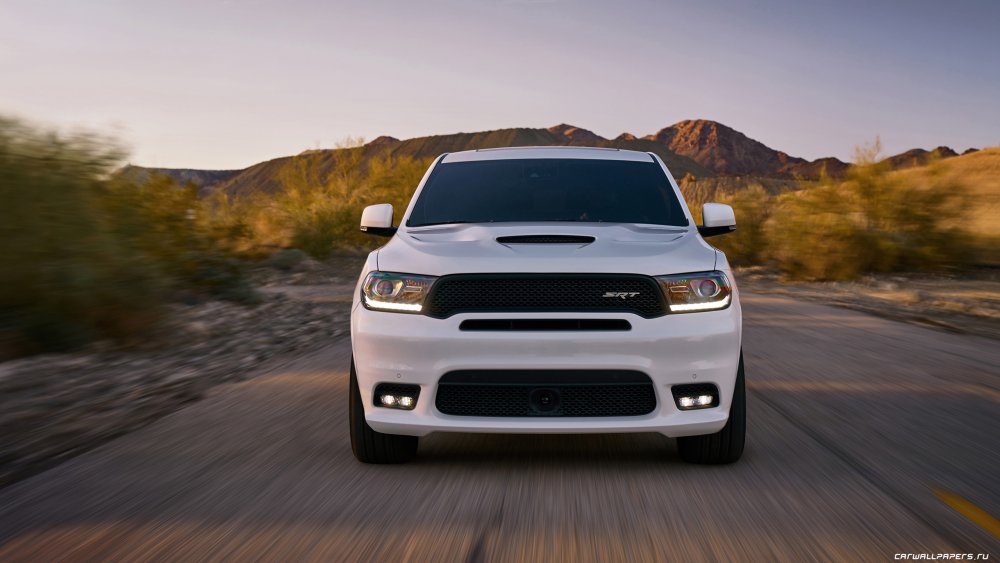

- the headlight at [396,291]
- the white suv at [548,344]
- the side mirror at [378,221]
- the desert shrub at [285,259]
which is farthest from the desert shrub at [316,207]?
the white suv at [548,344]

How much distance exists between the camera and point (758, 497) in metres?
4.15

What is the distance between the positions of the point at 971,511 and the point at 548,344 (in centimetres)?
199

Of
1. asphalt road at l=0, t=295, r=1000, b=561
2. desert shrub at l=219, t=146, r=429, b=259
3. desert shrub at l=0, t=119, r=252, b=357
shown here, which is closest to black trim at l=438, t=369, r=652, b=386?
asphalt road at l=0, t=295, r=1000, b=561

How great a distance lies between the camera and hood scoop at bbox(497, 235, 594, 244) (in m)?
4.77

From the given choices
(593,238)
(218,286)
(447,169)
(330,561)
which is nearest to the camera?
(330,561)

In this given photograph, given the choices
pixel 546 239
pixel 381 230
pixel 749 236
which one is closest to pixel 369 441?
pixel 546 239

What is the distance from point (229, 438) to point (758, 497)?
3154 millimetres

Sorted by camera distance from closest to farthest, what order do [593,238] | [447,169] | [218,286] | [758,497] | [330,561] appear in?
[330,561], [758,497], [593,238], [447,169], [218,286]

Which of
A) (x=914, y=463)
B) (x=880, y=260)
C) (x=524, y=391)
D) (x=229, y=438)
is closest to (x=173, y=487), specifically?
(x=229, y=438)

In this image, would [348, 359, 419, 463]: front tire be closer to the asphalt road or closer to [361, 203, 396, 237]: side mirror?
the asphalt road

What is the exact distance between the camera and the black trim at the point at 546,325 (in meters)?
4.36

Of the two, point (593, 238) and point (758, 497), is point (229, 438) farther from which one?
point (758, 497)

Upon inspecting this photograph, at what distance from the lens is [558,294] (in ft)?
14.5

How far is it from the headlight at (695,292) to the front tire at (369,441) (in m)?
1.56
